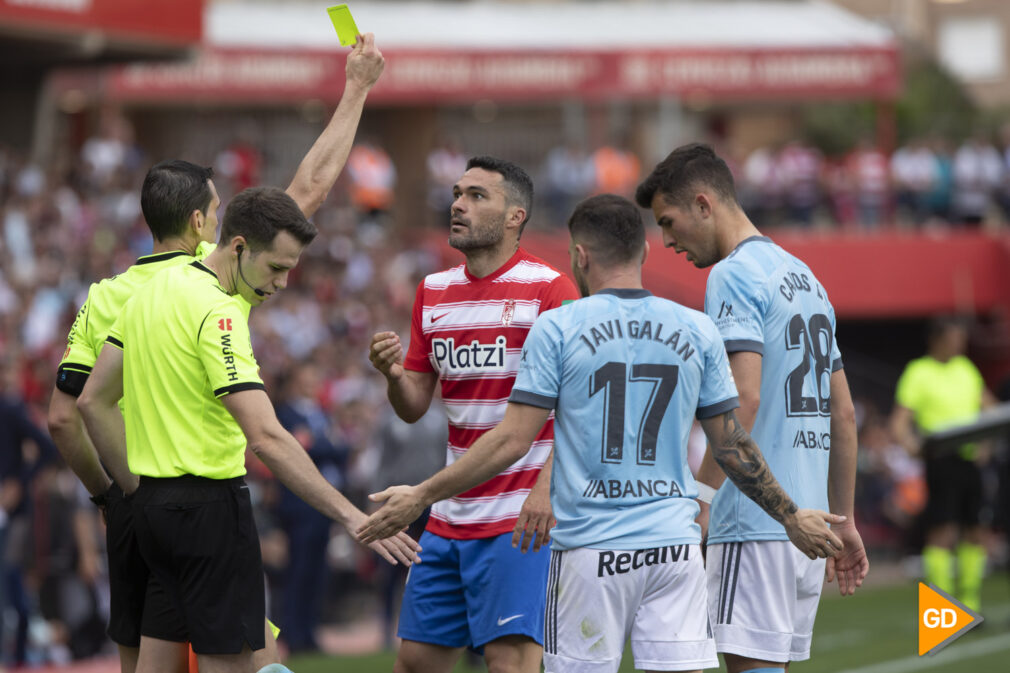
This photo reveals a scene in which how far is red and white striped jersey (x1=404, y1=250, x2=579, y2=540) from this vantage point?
586 centimetres

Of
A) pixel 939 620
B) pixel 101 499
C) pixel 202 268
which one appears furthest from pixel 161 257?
pixel 939 620

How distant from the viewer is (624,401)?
4934 millimetres

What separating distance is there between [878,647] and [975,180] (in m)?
17.4

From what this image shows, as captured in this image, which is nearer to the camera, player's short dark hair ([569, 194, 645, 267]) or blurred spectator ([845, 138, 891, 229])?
player's short dark hair ([569, 194, 645, 267])

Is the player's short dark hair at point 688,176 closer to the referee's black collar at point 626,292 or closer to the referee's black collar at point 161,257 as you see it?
the referee's black collar at point 626,292

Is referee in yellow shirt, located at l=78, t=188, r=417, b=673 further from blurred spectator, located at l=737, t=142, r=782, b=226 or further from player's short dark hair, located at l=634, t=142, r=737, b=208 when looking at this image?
blurred spectator, located at l=737, t=142, r=782, b=226

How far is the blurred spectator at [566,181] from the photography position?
24.7 metres

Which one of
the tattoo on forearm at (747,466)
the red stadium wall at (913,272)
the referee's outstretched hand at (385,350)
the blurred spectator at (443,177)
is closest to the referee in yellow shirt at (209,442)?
the referee's outstretched hand at (385,350)

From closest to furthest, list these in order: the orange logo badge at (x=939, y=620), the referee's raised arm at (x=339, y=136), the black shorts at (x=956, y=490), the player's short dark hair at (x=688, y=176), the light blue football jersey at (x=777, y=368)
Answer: the light blue football jersey at (x=777, y=368) < the player's short dark hair at (x=688, y=176) < the referee's raised arm at (x=339, y=136) < the orange logo badge at (x=939, y=620) < the black shorts at (x=956, y=490)

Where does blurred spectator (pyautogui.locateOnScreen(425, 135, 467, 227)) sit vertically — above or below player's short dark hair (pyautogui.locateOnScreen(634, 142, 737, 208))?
above

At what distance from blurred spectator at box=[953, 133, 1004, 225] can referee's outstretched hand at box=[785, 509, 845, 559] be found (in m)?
22.5

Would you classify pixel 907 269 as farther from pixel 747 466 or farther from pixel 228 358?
pixel 228 358

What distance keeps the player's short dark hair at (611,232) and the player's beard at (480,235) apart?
2.89ft

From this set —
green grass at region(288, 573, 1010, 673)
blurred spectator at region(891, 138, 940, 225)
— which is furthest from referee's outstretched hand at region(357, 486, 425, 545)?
blurred spectator at region(891, 138, 940, 225)
